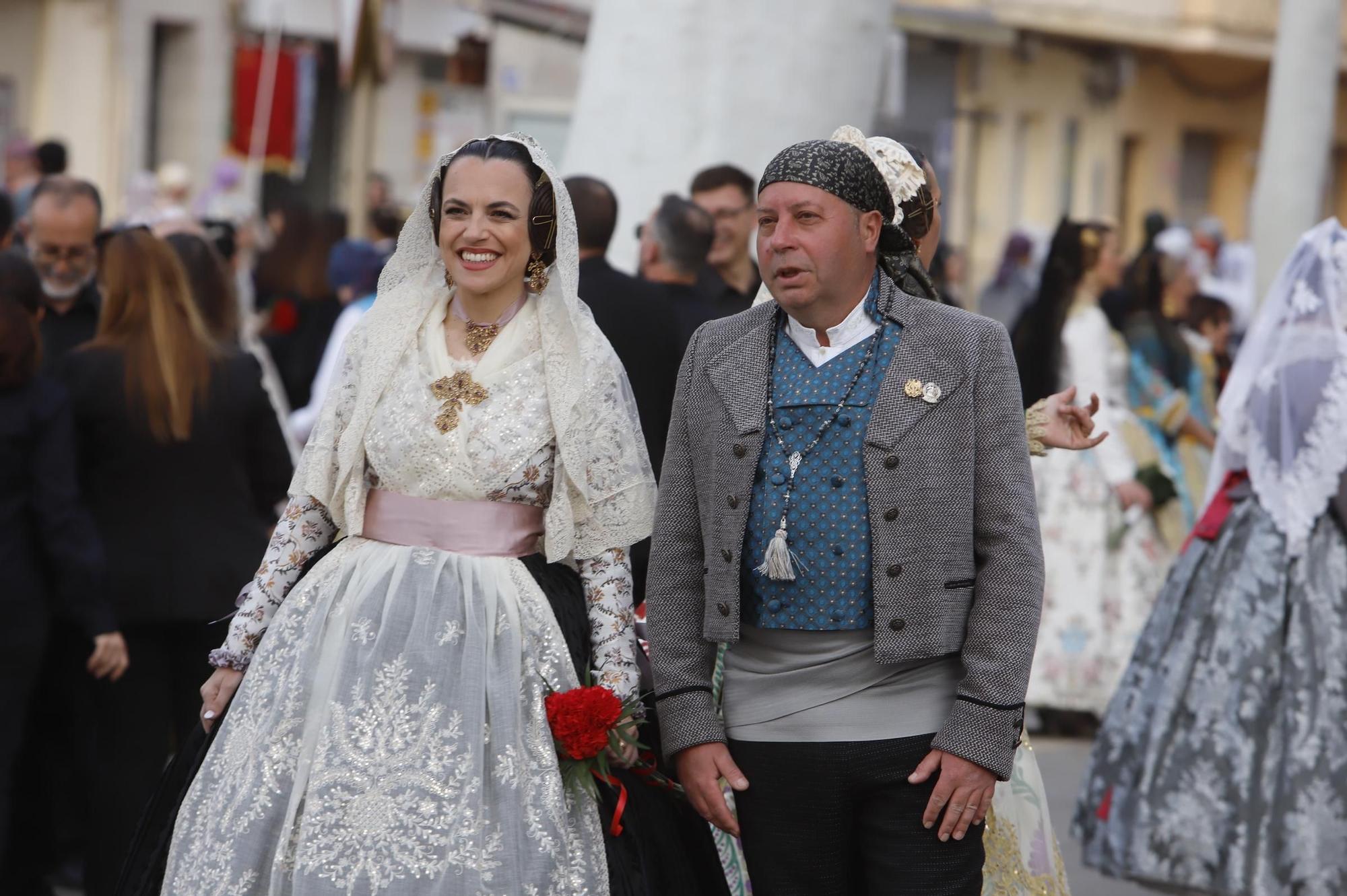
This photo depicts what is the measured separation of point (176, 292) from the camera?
19.6 feet

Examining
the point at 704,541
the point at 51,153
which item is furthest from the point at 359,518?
the point at 51,153

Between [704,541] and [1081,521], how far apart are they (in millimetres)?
5758

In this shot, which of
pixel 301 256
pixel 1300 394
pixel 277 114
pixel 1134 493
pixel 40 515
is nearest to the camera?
pixel 40 515

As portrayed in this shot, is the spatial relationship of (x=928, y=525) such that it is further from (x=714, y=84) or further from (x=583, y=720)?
(x=714, y=84)

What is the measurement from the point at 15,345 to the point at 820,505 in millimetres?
2593

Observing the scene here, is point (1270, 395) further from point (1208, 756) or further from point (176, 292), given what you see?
point (176, 292)

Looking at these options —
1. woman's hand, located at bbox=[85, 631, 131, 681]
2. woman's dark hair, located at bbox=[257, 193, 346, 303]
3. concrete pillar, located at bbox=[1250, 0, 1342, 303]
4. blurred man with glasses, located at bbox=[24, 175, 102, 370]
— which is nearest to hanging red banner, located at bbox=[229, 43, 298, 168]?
woman's dark hair, located at bbox=[257, 193, 346, 303]

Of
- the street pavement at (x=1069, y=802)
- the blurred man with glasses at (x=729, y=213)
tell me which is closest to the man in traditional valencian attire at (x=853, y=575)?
the street pavement at (x=1069, y=802)

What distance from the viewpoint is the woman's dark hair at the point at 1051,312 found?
8211 mm

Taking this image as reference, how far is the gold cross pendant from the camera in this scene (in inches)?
166

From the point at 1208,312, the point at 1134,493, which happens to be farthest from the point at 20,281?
the point at 1208,312

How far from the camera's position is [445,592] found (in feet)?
13.5

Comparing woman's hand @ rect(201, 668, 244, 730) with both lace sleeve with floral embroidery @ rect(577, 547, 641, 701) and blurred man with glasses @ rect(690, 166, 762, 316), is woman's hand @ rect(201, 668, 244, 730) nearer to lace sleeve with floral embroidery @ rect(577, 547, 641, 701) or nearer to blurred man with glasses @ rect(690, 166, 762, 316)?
lace sleeve with floral embroidery @ rect(577, 547, 641, 701)

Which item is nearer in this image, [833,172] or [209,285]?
[833,172]
